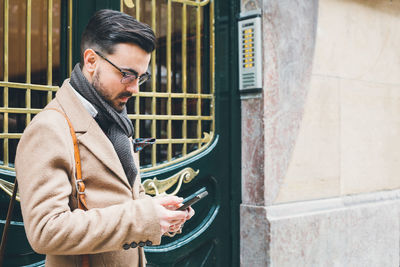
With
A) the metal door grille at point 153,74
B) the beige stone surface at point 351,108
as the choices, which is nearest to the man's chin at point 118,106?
the metal door grille at point 153,74

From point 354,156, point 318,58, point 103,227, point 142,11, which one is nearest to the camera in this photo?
point 103,227

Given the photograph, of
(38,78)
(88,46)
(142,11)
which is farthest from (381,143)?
(88,46)

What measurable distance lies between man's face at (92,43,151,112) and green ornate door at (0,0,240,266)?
1424mm

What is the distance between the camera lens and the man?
1.69 meters

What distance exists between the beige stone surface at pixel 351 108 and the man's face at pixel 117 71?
255cm

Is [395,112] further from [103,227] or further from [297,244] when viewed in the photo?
[103,227]

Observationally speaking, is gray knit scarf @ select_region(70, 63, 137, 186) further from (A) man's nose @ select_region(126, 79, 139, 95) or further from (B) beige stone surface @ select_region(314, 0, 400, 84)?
(B) beige stone surface @ select_region(314, 0, 400, 84)

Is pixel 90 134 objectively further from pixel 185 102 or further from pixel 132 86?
pixel 185 102

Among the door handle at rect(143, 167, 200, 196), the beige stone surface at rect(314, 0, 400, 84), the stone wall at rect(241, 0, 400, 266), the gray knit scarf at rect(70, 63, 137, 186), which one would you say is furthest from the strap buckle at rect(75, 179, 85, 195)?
the beige stone surface at rect(314, 0, 400, 84)

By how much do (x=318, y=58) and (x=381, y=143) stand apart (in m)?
1.42

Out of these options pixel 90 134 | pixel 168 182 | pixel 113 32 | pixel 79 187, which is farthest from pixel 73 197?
pixel 168 182

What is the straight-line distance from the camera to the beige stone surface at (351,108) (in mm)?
4527

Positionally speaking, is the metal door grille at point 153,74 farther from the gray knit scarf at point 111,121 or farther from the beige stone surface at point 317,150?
the gray knit scarf at point 111,121

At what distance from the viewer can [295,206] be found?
4.32m
